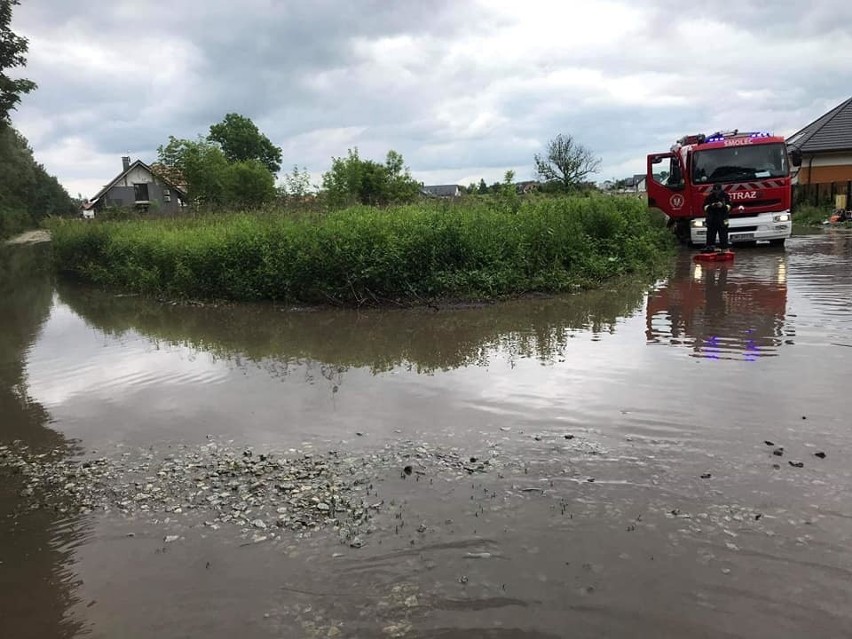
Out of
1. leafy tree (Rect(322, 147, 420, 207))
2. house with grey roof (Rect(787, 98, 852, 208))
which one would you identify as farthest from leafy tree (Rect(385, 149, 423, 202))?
house with grey roof (Rect(787, 98, 852, 208))

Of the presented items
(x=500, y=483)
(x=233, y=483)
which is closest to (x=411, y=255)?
(x=233, y=483)

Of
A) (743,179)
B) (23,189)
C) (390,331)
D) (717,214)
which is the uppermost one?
(23,189)

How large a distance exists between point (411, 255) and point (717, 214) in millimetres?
8221

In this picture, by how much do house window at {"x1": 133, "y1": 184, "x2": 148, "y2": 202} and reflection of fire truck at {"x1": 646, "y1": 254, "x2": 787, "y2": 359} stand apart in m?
72.7

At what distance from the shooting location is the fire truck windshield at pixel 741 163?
630 inches

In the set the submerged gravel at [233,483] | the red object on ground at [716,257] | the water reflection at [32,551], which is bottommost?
the water reflection at [32,551]

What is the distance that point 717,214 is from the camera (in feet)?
50.1

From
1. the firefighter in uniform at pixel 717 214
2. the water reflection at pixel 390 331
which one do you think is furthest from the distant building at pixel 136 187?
the firefighter in uniform at pixel 717 214

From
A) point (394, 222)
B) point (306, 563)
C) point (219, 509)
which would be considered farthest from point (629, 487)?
point (394, 222)

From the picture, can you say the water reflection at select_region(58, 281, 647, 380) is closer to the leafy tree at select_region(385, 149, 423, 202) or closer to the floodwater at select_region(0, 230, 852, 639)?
the floodwater at select_region(0, 230, 852, 639)

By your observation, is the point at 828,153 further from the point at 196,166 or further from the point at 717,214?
the point at 196,166

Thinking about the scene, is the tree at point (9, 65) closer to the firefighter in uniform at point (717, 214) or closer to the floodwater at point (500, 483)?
the floodwater at point (500, 483)

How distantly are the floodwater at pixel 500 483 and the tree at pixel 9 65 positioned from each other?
56.0ft

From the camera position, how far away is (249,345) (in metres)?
9.96
